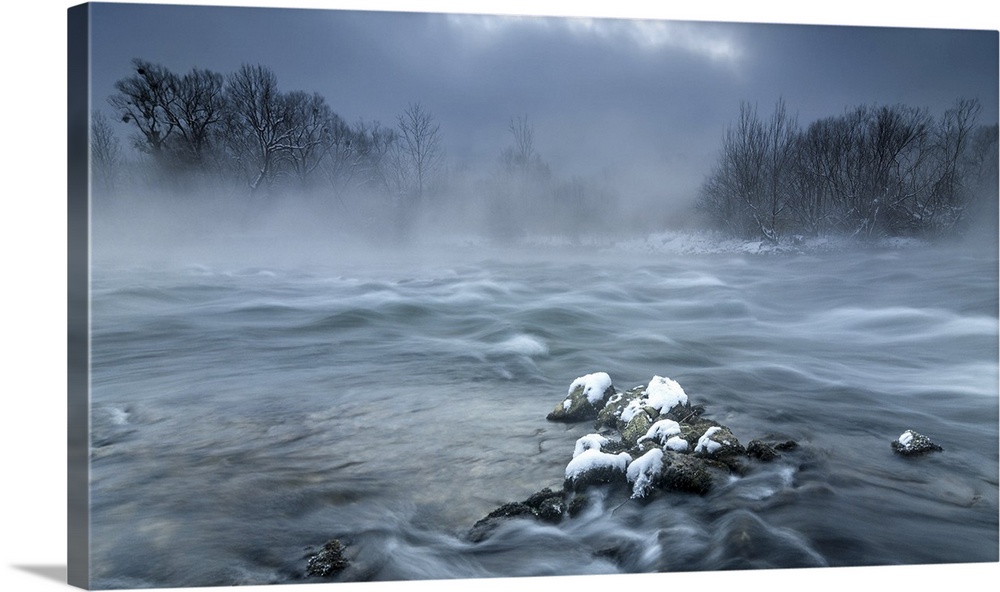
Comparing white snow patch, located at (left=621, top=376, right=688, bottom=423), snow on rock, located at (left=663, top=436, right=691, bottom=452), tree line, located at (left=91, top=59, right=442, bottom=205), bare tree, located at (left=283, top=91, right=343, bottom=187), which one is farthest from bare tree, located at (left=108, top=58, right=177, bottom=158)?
snow on rock, located at (left=663, top=436, right=691, bottom=452)

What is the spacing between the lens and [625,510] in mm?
6281

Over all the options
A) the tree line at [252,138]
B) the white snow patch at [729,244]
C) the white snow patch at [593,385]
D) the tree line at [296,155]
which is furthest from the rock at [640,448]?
the tree line at [252,138]

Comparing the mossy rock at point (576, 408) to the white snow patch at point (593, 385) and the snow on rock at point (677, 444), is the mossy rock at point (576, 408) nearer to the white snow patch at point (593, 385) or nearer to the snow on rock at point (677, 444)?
the white snow patch at point (593, 385)

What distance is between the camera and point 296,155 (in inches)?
259

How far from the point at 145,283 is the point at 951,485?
4.84 m

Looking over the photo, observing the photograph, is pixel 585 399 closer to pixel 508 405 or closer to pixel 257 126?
pixel 508 405

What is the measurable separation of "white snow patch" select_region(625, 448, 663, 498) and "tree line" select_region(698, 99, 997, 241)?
1581 millimetres

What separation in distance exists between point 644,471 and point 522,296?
129cm

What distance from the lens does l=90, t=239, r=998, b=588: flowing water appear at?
6.01 metres

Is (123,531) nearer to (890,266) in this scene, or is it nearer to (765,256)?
(765,256)

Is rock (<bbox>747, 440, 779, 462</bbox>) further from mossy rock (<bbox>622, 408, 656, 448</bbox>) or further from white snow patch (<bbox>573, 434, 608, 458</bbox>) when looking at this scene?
white snow patch (<bbox>573, 434, 608, 458</bbox>)

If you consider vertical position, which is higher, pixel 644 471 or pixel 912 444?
pixel 912 444

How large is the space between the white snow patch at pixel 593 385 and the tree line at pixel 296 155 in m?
0.92

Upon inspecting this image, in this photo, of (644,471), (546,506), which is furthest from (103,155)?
(644,471)
